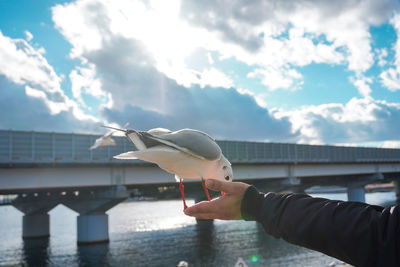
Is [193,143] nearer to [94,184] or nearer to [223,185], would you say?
[223,185]

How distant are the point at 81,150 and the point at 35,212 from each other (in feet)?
82.4

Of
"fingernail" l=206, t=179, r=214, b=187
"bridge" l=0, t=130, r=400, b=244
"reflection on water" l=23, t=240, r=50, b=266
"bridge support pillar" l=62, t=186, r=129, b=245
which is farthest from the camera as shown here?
"bridge support pillar" l=62, t=186, r=129, b=245

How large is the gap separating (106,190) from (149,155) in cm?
4106

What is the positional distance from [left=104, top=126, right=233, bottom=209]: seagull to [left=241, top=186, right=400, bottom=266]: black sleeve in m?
0.90

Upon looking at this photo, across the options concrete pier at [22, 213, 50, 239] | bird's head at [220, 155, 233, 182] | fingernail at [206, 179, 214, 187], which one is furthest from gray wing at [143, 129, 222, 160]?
concrete pier at [22, 213, 50, 239]

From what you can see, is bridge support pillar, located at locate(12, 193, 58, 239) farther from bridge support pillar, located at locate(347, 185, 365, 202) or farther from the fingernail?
bridge support pillar, located at locate(347, 185, 365, 202)

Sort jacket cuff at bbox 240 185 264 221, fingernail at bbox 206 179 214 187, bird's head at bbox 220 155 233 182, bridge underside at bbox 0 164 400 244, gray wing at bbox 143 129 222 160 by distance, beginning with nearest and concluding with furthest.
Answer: jacket cuff at bbox 240 185 264 221 < fingernail at bbox 206 179 214 187 < gray wing at bbox 143 129 222 160 < bird's head at bbox 220 155 233 182 < bridge underside at bbox 0 164 400 244

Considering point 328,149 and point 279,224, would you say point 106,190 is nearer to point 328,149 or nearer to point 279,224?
point 328,149

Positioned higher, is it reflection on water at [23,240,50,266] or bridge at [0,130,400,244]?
bridge at [0,130,400,244]

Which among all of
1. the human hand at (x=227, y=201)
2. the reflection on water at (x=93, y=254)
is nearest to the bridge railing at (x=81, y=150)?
the reflection on water at (x=93, y=254)

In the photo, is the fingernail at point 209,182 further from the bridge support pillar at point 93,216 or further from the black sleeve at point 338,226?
the bridge support pillar at point 93,216

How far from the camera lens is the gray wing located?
339 centimetres

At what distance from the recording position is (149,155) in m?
3.40

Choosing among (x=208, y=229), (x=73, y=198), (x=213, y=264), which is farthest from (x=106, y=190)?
(x=208, y=229)
